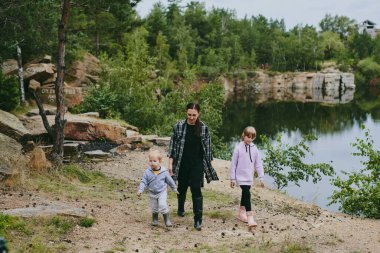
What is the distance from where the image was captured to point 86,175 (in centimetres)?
1189

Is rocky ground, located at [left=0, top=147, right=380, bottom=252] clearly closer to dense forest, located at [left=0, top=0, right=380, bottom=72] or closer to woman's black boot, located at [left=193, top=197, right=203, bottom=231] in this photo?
woman's black boot, located at [left=193, top=197, right=203, bottom=231]

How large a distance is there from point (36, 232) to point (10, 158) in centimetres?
475

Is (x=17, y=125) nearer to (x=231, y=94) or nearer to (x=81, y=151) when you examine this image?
(x=81, y=151)

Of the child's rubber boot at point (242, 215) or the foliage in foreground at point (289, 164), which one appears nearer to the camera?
the child's rubber boot at point (242, 215)

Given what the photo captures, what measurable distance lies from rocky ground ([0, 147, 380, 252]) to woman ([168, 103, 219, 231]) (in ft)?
2.13

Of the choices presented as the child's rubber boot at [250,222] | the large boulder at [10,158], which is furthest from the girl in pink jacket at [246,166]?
the large boulder at [10,158]

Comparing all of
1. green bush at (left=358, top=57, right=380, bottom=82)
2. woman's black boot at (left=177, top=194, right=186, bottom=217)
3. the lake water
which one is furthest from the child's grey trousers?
green bush at (left=358, top=57, right=380, bottom=82)

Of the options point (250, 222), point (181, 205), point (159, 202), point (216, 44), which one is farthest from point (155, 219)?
point (216, 44)

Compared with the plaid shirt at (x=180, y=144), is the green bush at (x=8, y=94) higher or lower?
higher

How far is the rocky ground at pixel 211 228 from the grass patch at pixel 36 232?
0.16 meters

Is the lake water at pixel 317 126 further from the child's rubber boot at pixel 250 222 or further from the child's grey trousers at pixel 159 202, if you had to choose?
the child's grey trousers at pixel 159 202

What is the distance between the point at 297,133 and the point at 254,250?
2837 centimetres

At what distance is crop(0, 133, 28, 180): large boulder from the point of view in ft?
32.6

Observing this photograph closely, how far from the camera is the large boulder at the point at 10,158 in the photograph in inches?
391
